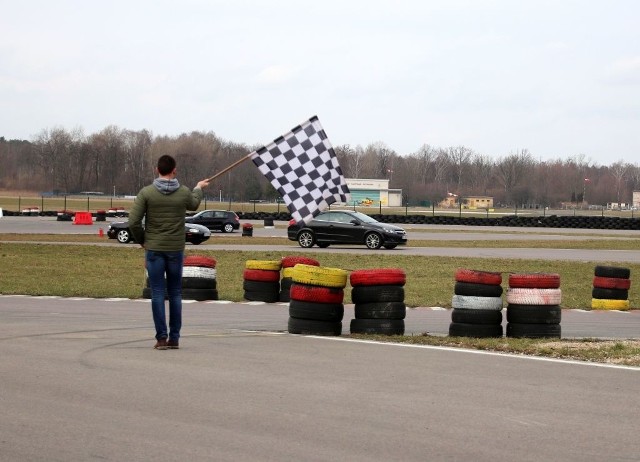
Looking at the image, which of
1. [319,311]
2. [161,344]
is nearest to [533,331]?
[319,311]

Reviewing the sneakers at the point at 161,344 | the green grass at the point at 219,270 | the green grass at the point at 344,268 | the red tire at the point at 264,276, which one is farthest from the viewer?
the green grass at the point at 219,270

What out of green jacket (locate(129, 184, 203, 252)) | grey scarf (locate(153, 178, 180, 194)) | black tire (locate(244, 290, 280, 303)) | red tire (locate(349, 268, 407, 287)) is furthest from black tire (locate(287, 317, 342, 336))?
black tire (locate(244, 290, 280, 303))

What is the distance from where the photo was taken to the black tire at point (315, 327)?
11047 millimetres

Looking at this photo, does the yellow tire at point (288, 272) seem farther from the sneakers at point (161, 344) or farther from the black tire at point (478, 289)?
the sneakers at point (161, 344)

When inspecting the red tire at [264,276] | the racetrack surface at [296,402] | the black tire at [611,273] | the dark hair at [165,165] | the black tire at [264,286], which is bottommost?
the black tire at [264,286]

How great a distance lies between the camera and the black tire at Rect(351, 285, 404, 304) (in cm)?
1114

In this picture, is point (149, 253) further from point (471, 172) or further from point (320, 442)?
point (471, 172)

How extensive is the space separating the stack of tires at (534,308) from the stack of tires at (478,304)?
7.4 inches

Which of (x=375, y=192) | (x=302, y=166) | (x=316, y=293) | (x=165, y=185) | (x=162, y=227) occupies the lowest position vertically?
(x=316, y=293)

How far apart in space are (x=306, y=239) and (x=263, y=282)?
18.9 metres

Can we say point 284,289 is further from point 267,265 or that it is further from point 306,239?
point 306,239

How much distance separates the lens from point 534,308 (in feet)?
37.2

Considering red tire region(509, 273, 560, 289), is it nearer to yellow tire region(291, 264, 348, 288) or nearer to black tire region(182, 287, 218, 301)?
yellow tire region(291, 264, 348, 288)

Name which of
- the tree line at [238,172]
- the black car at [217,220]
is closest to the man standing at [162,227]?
the black car at [217,220]
